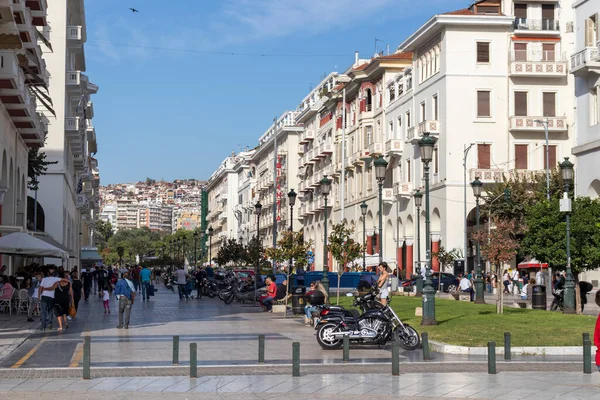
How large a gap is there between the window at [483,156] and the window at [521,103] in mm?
3098

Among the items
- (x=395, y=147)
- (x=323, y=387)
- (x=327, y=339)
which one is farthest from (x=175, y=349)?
(x=395, y=147)

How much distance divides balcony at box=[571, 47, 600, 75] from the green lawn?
19.2 metres

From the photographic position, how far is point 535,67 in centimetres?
6331

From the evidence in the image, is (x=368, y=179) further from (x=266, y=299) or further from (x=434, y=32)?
(x=266, y=299)

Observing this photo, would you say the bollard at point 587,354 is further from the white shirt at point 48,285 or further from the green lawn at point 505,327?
the white shirt at point 48,285

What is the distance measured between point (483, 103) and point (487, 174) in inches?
181

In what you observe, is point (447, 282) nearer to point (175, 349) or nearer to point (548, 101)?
point (548, 101)

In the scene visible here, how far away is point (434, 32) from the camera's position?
65312mm

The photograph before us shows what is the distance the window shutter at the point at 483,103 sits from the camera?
6366cm

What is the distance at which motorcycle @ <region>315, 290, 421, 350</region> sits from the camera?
66.5ft

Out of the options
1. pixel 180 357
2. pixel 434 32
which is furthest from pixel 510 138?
pixel 180 357

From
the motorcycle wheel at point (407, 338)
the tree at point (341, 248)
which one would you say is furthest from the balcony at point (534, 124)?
the motorcycle wheel at point (407, 338)

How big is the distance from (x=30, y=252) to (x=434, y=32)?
3966cm

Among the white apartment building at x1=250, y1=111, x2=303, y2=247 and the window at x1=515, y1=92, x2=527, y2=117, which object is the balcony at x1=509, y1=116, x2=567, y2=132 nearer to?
the window at x1=515, y1=92, x2=527, y2=117
